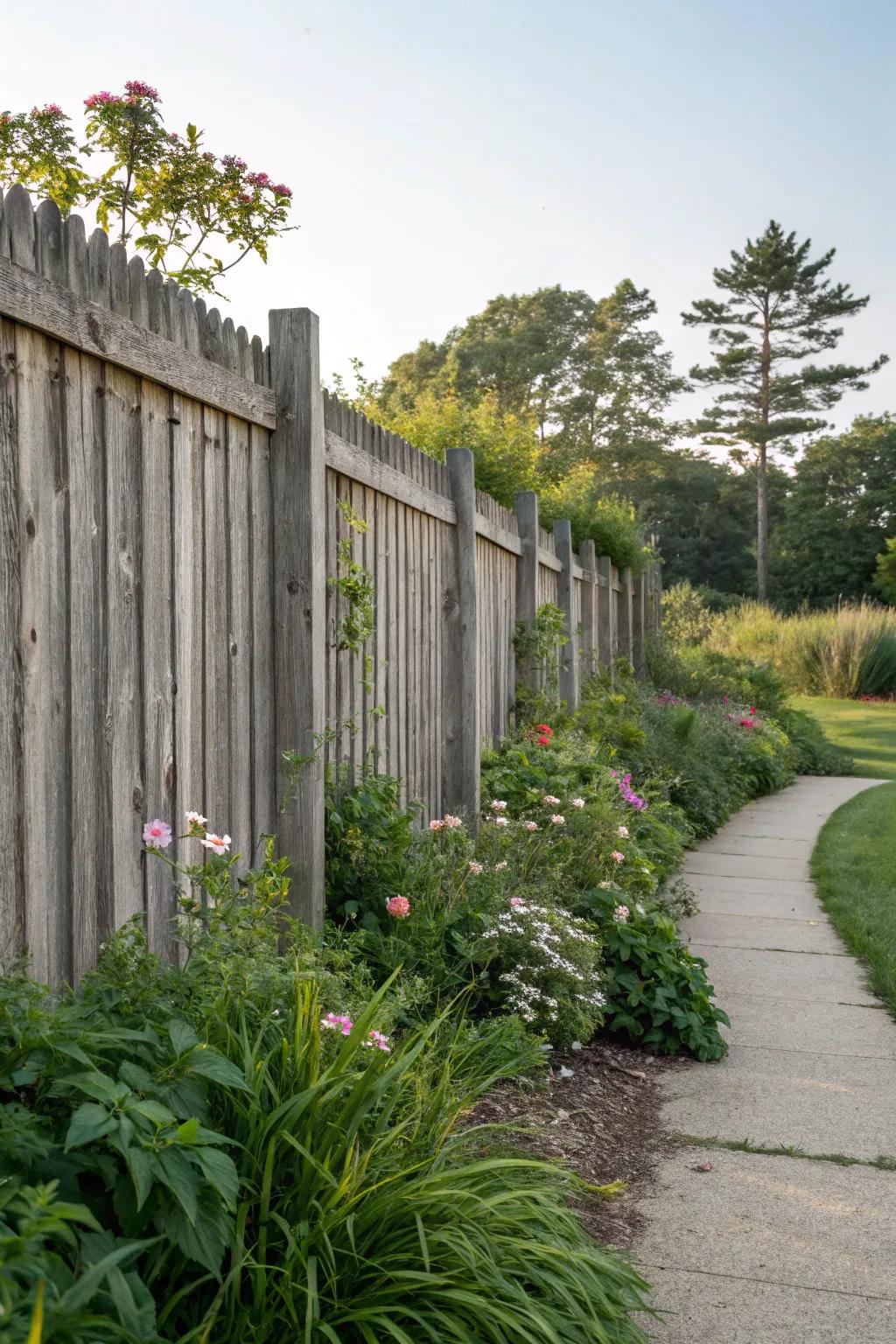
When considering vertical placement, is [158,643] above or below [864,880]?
above

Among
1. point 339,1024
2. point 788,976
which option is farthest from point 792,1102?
point 339,1024

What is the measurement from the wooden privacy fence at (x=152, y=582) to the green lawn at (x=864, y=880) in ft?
7.92

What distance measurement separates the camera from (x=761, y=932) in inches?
222

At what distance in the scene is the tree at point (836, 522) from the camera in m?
40.9

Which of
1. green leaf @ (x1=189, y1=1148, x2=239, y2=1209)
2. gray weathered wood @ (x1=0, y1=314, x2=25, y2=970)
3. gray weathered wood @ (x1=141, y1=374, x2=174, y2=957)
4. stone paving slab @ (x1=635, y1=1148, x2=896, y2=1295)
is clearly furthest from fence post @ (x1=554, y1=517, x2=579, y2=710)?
green leaf @ (x1=189, y1=1148, x2=239, y2=1209)

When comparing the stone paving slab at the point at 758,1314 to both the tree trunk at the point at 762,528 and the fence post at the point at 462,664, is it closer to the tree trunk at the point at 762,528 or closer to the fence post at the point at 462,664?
the fence post at the point at 462,664

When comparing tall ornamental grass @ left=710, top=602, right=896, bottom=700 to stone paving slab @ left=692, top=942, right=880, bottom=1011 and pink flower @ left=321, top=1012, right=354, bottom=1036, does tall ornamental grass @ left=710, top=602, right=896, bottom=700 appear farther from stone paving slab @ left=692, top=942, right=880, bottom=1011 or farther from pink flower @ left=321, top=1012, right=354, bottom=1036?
pink flower @ left=321, top=1012, right=354, bottom=1036

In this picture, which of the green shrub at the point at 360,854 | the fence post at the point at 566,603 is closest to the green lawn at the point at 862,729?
the fence post at the point at 566,603

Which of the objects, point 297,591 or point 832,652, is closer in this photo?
point 297,591

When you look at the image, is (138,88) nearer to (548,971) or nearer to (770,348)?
(548,971)

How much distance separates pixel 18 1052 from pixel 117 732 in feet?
3.28

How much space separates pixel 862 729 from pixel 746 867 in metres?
9.65

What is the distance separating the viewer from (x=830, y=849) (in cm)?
768

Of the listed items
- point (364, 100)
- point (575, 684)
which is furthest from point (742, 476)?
point (364, 100)
